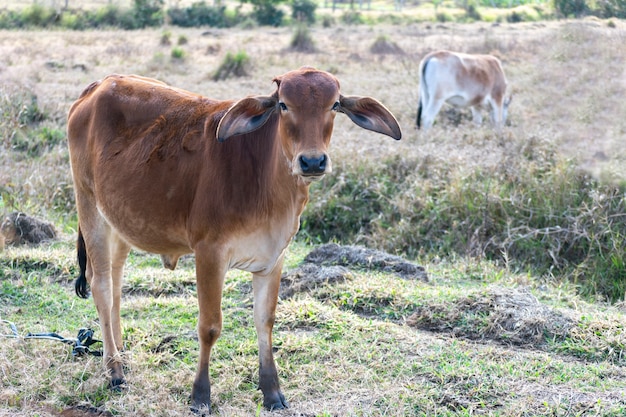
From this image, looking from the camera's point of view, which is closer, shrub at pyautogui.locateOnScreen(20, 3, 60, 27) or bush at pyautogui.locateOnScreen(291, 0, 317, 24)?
shrub at pyautogui.locateOnScreen(20, 3, 60, 27)

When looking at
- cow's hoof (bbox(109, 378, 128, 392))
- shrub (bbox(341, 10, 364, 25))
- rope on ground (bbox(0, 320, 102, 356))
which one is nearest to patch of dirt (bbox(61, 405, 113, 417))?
cow's hoof (bbox(109, 378, 128, 392))

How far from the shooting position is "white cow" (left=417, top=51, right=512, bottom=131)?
11711 millimetres

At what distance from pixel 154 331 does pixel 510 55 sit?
15.0 metres

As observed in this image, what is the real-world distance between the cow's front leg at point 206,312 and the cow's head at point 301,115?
1.80 feet

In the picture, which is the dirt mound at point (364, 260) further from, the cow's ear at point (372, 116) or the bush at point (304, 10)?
the bush at point (304, 10)

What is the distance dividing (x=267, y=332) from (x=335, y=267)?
166 centimetres

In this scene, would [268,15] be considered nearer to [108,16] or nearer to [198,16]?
[198,16]

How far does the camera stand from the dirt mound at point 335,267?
17.4 ft

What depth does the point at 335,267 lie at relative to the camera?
5.50m

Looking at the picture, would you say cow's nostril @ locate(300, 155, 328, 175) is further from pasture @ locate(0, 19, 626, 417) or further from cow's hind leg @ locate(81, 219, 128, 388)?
cow's hind leg @ locate(81, 219, 128, 388)

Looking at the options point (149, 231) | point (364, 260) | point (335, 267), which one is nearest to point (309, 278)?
point (335, 267)

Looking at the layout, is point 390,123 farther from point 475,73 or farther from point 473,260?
point 475,73

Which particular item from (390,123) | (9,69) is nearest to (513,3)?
(9,69)

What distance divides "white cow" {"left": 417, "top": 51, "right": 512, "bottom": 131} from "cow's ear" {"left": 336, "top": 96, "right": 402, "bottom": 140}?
7.98 metres
